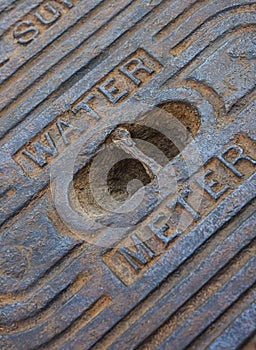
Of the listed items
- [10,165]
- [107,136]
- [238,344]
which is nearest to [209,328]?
[238,344]

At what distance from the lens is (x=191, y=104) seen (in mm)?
1435

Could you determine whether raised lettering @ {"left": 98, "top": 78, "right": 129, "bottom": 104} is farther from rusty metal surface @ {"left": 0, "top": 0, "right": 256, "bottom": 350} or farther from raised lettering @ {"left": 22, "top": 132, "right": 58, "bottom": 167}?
raised lettering @ {"left": 22, "top": 132, "right": 58, "bottom": 167}

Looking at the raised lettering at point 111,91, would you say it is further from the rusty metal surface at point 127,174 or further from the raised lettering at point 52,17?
the raised lettering at point 52,17

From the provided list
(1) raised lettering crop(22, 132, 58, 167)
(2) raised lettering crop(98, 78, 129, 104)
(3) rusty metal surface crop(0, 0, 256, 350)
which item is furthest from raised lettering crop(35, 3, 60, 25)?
(1) raised lettering crop(22, 132, 58, 167)

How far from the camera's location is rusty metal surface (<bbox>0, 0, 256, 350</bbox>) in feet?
4.08

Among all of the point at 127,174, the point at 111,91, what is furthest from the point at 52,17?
the point at 127,174

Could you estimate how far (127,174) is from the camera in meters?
1.52

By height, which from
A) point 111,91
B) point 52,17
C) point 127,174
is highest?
point 52,17

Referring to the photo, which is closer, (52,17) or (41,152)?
(41,152)

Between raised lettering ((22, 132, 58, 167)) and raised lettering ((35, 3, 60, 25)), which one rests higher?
raised lettering ((35, 3, 60, 25))

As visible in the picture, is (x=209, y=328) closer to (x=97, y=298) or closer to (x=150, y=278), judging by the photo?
(x=150, y=278)

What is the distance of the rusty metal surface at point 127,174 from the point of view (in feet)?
4.08

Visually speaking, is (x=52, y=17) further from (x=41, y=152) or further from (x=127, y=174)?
(x=127, y=174)

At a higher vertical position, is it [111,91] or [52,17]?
[52,17]
